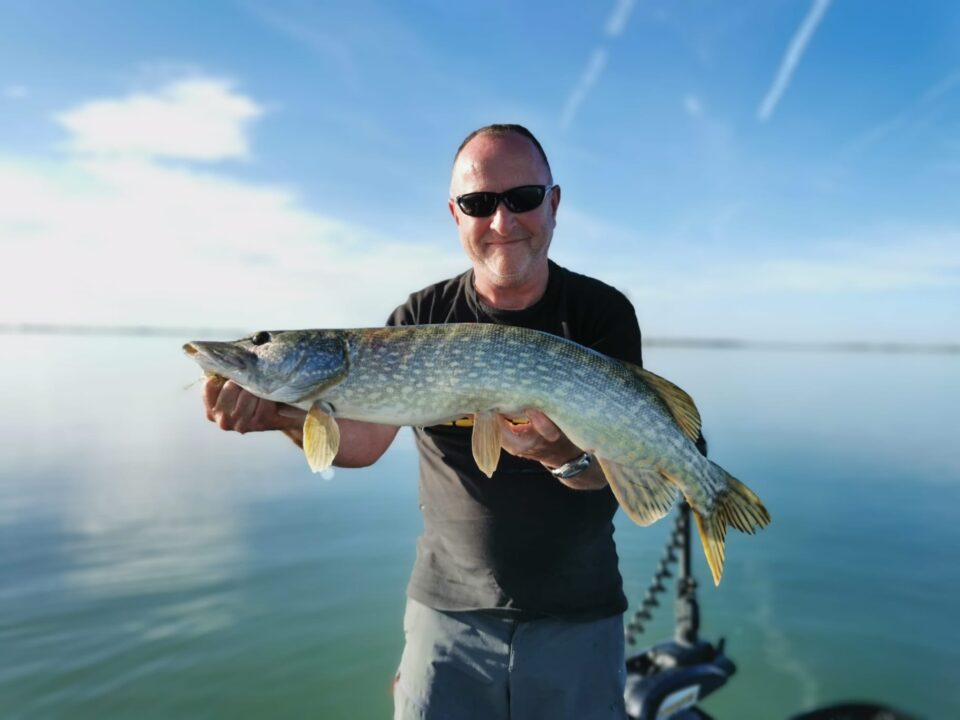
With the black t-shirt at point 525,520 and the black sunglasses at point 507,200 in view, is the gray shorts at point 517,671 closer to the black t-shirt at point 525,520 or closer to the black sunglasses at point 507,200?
Answer: the black t-shirt at point 525,520

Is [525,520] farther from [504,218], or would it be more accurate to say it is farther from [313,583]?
[313,583]

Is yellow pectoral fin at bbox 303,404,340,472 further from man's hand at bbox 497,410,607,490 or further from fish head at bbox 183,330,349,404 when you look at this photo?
man's hand at bbox 497,410,607,490

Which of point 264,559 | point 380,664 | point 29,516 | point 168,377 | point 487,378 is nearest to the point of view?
point 487,378

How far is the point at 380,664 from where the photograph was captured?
16.5 ft

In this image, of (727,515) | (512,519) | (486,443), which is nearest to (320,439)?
(486,443)

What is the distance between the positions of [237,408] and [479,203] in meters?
1.33

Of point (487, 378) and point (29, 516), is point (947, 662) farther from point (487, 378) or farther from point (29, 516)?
point (29, 516)

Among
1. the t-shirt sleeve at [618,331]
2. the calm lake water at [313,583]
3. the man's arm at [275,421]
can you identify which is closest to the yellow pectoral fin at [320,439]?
the man's arm at [275,421]

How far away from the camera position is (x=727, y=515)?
2.60 metres

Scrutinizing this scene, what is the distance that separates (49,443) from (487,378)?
509 inches

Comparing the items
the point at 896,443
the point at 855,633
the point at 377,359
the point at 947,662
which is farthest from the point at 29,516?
the point at 896,443

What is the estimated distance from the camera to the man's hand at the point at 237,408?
2.66 meters

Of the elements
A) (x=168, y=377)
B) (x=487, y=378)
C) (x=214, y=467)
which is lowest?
(x=214, y=467)

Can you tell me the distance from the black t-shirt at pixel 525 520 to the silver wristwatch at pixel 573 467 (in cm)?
14
